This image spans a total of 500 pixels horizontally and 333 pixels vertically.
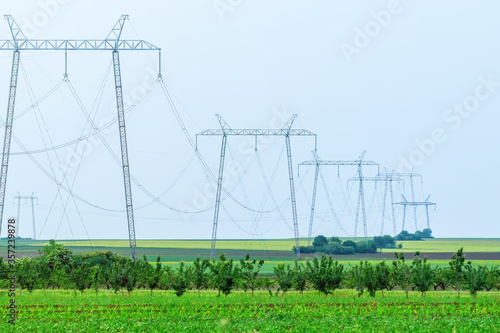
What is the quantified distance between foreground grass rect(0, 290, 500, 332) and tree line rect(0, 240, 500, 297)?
1707 millimetres

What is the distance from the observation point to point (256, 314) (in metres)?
41.6

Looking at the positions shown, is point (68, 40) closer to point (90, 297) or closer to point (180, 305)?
point (90, 297)

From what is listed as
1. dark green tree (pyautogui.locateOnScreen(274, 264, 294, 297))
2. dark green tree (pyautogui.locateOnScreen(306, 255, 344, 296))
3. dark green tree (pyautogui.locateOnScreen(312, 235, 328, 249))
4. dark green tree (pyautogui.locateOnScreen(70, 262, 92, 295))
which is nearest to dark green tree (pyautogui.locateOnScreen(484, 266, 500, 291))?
dark green tree (pyautogui.locateOnScreen(306, 255, 344, 296))

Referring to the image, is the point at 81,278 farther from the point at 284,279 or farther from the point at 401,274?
the point at 401,274

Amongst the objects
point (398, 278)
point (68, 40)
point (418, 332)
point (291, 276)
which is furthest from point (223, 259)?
point (418, 332)

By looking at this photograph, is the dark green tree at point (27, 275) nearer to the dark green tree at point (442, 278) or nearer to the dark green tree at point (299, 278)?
the dark green tree at point (299, 278)

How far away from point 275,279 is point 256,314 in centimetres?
1857

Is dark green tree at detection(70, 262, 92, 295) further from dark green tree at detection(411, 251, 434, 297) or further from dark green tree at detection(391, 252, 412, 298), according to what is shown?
dark green tree at detection(411, 251, 434, 297)

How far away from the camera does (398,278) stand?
191 feet

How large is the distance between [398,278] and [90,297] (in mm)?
23959

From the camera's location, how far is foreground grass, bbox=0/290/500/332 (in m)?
34.1

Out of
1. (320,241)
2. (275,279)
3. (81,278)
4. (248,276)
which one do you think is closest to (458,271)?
(275,279)

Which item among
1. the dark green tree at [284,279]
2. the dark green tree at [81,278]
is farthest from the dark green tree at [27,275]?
the dark green tree at [284,279]

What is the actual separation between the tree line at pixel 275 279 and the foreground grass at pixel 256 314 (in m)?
1.71
